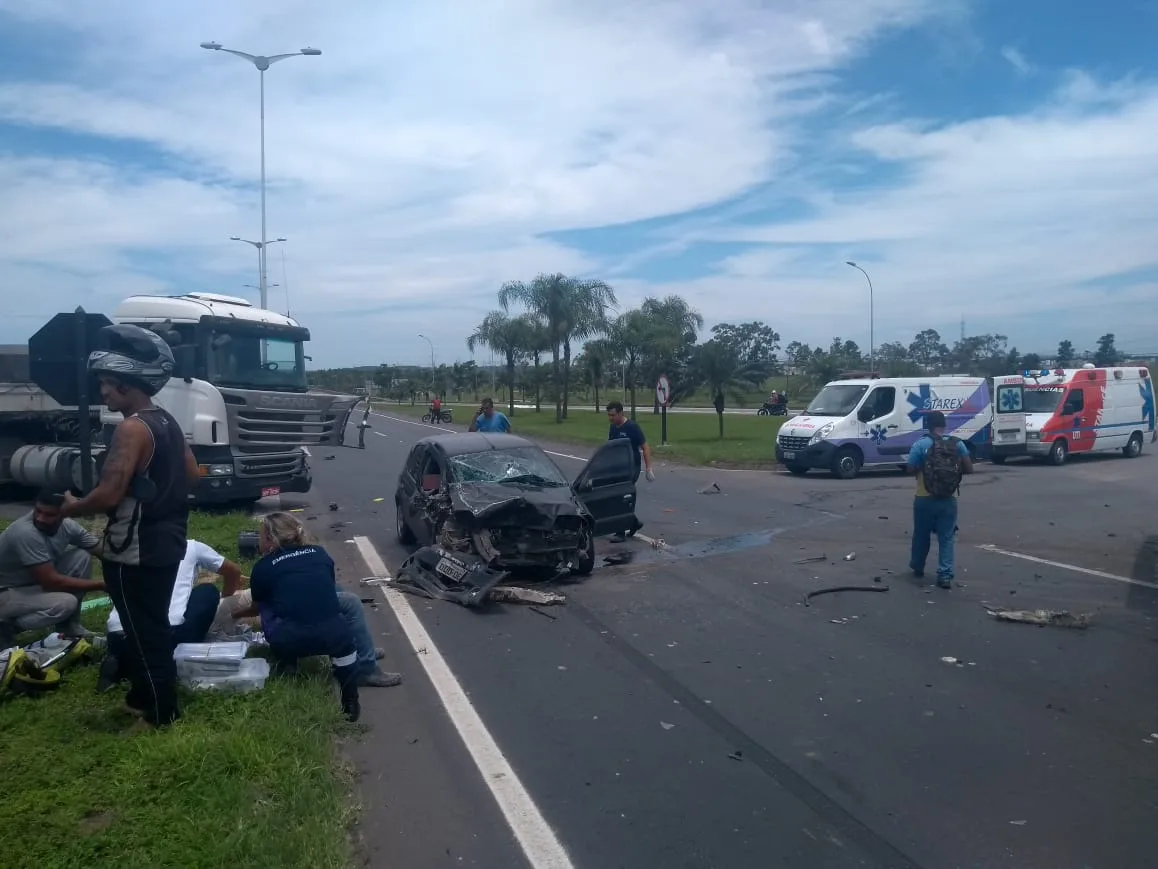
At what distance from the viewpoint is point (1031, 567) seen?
37.3 ft

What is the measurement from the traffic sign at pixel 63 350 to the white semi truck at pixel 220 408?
6.76 meters

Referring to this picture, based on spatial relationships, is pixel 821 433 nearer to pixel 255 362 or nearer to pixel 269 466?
pixel 269 466

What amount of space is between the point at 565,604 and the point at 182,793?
5.17 m

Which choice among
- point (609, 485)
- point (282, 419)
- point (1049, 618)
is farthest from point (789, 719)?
point (282, 419)

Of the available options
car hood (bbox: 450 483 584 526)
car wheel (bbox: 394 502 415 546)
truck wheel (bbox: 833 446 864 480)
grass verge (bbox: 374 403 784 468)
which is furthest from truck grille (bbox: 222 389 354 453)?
grass verge (bbox: 374 403 784 468)

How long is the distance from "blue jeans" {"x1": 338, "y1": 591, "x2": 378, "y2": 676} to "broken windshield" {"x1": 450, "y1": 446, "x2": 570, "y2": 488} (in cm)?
392

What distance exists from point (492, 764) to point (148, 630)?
208 cm

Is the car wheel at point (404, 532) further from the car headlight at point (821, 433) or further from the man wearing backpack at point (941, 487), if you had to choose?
the car headlight at point (821, 433)

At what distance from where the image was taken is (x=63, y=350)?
6.67 metres

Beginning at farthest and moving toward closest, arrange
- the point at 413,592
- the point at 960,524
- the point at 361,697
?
the point at 960,524
the point at 413,592
the point at 361,697

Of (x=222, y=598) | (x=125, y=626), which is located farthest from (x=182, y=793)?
(x=222, y=598)

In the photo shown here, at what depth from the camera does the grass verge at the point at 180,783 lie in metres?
4.23

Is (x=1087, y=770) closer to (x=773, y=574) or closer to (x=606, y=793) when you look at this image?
(x=606, y=793)

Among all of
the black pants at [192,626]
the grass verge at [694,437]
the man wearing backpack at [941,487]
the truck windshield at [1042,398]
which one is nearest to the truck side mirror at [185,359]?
the black pants at [192,626]
